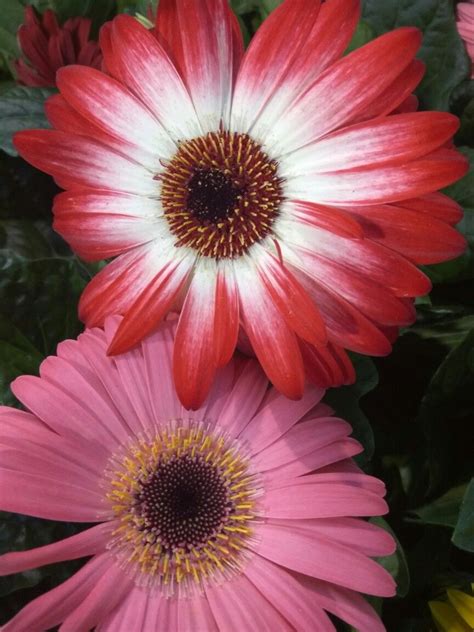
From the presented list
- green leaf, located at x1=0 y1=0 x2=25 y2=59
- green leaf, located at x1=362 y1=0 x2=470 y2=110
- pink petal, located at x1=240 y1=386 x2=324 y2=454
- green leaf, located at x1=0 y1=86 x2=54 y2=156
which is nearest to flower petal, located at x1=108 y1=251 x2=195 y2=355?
pink petal, located at x1=240 y1=386 x2=324 y2=454

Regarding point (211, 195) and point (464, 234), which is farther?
point (464, 234)

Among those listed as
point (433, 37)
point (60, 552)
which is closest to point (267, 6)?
point (433, 37)

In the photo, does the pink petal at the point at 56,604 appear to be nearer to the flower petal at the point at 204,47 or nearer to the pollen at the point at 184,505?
the pollen at the point at 184,505

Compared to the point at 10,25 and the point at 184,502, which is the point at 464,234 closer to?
the point at 184,502

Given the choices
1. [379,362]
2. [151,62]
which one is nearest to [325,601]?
[379,362]

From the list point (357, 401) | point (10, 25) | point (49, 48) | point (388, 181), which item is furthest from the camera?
point (10, 25)
